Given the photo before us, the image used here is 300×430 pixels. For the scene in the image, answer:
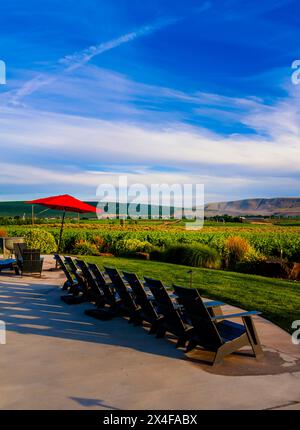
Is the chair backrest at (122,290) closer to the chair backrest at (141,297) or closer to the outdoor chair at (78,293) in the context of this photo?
the chair backrest at (141,297)

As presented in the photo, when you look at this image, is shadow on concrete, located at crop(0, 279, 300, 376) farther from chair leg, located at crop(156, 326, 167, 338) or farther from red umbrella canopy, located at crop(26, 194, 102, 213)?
red umbrella canopy, located at crop(26, 194, 102, 213)

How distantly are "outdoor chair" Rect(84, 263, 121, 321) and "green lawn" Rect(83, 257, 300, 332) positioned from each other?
286 centimetres

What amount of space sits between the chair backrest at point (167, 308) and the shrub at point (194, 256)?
42.5 feet

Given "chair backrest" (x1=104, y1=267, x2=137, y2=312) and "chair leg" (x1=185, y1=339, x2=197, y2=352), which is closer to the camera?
"chair leg" (x1=185, y1=339, x2=197, y2=352)

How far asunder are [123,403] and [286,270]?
1350 centimetres

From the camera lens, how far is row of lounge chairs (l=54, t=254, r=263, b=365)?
582cm

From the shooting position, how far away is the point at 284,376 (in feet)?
17.8

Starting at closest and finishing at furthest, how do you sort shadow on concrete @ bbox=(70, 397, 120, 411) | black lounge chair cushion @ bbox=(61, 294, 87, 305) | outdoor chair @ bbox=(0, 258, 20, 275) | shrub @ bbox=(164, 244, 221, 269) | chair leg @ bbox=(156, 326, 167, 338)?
shadow on concrete @ bbox=(70, 397, 120, 411) → chair leg @ bbox=(156, 326, 167, 338) → black lounge chair cushion @ bbox=(61, 294, 87, 305) → outdoor chair @ bbox=(0, 258, 20, 275) → shrub @ bbox=(164, 244, 221, 269)

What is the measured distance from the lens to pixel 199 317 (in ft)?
19.3

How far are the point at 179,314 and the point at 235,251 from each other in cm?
1449

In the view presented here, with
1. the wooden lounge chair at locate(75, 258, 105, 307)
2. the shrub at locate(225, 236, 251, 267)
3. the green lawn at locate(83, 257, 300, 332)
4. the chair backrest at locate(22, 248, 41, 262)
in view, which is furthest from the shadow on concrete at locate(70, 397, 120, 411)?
the shrub at locate(225, 236, 251, 267)
